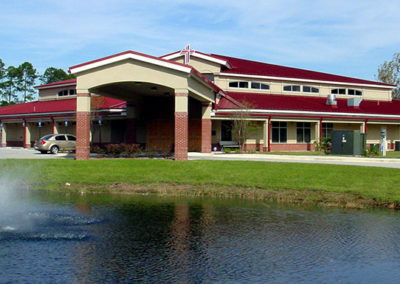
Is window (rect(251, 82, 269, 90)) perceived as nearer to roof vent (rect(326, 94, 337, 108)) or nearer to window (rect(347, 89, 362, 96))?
roof vent (rect(326, 94, 337, 108))

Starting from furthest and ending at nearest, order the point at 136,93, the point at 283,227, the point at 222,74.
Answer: the point at 222,74 → the point at 136,93 → the point at 283,227

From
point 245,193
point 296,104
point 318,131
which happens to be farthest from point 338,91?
point 245,193

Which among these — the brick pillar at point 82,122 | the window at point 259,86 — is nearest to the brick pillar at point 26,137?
the brick pillar at point 82,122

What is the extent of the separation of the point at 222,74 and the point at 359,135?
1389 centimetres

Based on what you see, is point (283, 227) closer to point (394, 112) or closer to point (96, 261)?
point (96, 261)

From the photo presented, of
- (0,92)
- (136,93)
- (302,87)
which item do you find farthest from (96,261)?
(0,92)

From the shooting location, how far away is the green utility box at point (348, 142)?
30984 millimetres

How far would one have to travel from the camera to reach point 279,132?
39719 mm

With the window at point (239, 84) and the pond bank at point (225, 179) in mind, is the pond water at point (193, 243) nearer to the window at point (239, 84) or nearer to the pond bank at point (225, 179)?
the pond bank at point (225, 179)

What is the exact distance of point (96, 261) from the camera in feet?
29.9

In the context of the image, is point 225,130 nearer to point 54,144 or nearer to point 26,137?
point 54,144

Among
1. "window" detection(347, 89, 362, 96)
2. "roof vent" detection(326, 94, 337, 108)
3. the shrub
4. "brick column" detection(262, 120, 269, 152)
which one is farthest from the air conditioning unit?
the shrub

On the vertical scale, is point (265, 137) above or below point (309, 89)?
below

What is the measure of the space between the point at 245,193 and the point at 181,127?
7295 millimetres
